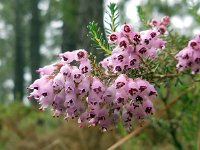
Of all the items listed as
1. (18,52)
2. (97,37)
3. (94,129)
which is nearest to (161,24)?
(97,37)

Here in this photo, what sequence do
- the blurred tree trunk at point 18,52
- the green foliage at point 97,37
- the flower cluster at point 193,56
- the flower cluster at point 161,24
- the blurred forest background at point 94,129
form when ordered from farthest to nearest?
the blurred tree trunk at point 18,52
the blurred forest background at point 94,129
the flower cluster at point 161,24
the green foliage at point 97,37
the flower cluster at point 193,56

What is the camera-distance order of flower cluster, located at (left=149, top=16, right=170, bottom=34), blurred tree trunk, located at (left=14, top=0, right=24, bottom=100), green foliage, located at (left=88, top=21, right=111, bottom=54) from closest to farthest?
green foliage, located at (left=88, top=21, right=111, bottom=54) < flower cluster, located at (left=149, top=16, right=170, bottom=34) < blurred tree trunk, located at (left=14, top=0, right=24, bottom=100)

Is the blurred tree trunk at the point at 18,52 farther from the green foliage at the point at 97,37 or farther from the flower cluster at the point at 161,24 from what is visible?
the green foliage at the point at 97,37

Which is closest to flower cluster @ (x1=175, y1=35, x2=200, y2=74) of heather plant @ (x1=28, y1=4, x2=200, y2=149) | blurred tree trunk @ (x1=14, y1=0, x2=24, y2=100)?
heather plant @ (x1=28, y1=4, x2=200, y2=149)

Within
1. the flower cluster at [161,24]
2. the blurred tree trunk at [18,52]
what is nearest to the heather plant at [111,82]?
the flower cluster at [161,24]

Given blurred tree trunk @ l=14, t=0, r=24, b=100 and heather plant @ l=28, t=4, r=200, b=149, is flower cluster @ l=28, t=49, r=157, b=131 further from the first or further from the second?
blurred tree trunk @ l=14, t=0, r=24, b=100

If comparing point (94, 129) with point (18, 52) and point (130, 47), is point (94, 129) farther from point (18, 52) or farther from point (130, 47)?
point (18, 52)
